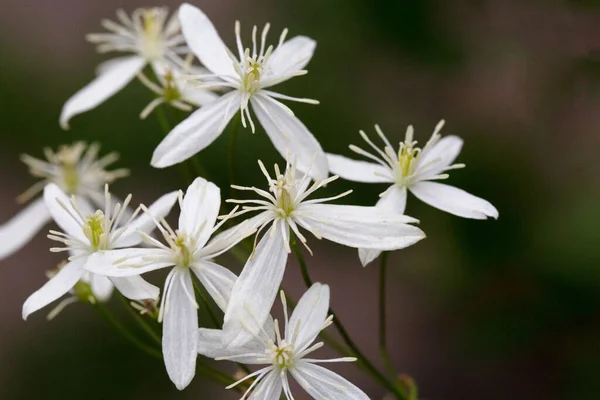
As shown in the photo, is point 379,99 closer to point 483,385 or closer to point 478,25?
point 478,25

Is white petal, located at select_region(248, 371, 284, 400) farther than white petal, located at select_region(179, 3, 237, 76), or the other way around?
white petal, located at select_region(179, 3, 237, 76)

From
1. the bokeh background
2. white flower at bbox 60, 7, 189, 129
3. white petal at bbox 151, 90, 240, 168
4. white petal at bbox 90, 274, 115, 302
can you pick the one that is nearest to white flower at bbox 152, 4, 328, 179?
white petal at bbox 151, 90, 240, 168

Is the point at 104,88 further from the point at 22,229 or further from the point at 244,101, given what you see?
the point at 244,101

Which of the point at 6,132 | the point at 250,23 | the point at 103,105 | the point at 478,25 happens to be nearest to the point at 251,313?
the point at 478,25

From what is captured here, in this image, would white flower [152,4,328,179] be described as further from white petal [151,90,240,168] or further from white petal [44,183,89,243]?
white petal [44,183,89,243]

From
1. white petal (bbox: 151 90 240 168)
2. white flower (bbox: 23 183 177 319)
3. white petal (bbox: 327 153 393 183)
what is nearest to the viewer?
white flower (bbox: 23 183 177 319)

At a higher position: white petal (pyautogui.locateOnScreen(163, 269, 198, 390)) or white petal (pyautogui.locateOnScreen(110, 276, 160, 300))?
white petal (pyautogui.locateOnScreen(110, 276, 160, 300))
